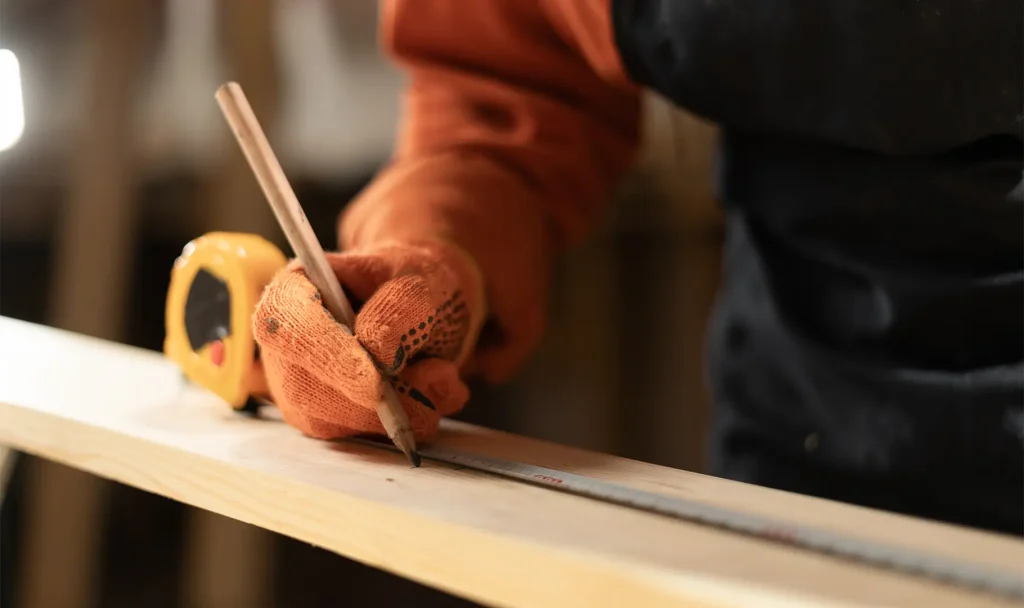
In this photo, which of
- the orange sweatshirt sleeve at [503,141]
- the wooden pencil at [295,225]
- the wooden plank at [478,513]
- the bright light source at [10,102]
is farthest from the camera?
the bright light source at [10,102]

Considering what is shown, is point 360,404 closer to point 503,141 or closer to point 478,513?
point 478,513

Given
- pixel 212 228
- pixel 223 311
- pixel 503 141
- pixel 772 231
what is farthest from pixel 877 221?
pixel 212 228

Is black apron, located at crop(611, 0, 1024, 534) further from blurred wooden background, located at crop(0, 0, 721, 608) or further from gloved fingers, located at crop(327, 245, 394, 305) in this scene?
blurred wooden background, located at crop(0, 0, 721, 608)

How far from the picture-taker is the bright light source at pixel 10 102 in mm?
902

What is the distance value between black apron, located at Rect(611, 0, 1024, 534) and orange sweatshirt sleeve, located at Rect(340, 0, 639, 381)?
9 cm

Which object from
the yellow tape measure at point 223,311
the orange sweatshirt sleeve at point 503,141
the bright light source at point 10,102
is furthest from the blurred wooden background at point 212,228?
the yellow tape measure at point 223,311

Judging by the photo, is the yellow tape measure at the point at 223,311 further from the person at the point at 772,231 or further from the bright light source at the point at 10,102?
the bright light source at the point at 10,102

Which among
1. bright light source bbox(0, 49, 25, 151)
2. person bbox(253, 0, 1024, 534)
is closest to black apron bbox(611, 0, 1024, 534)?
person bbox(253, 0, 1024, 534)

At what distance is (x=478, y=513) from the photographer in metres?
0.29

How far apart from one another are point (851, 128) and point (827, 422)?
195 mm

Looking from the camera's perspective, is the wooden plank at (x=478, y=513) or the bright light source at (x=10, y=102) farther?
the bright light source at (x=10, y=102)

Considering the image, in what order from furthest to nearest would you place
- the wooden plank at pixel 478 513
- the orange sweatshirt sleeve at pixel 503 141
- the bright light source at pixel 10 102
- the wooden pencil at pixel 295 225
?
the bright light source at pixel 10 102
the orange sweatshirt sleeve at pixel 503 141
the wooden pencil at pixel 295 225
the wooden plank at pixel 478 513

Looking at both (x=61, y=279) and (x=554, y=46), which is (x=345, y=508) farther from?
(x=61, y=279)

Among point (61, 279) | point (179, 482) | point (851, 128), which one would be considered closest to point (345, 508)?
point (179, 482)
